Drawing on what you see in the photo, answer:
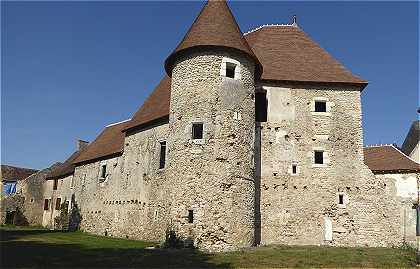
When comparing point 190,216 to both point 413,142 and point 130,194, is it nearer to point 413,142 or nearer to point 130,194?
point 130,194

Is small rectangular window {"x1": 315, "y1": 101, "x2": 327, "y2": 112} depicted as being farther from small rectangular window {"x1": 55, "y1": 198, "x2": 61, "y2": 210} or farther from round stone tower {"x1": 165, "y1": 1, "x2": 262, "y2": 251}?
small rectangular window {"x1": 55, "y1": 198, "x2": 61, "y2": 210}

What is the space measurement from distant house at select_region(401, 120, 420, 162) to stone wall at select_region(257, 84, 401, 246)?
9065mm

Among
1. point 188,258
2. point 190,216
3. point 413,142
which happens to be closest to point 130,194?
point 190,216

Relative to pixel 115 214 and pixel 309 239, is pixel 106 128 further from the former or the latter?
pixel 309 239

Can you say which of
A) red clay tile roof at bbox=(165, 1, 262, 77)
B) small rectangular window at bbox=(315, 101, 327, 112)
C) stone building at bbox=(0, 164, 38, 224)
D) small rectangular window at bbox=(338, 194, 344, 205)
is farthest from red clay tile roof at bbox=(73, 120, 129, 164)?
small rectangular window at bbox=(338, 194, 344, 205)

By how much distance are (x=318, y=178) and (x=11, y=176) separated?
→ 29391mm

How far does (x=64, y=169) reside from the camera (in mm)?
30625

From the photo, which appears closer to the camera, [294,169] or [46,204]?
[294,169]

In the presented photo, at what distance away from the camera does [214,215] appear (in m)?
14.0

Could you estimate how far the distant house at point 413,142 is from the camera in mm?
24859

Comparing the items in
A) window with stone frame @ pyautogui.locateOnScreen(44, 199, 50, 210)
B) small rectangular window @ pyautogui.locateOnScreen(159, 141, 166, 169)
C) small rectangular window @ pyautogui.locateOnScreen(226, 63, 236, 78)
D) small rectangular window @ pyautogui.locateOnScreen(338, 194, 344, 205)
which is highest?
small rectangular window @ pyautogui.locateOnScreen(226, 63, 236, 78)

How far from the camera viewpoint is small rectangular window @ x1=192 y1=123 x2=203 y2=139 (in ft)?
49.3

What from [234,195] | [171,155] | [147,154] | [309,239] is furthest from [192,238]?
[147,154]

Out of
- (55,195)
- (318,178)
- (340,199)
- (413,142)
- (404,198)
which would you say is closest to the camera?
(340,199)
